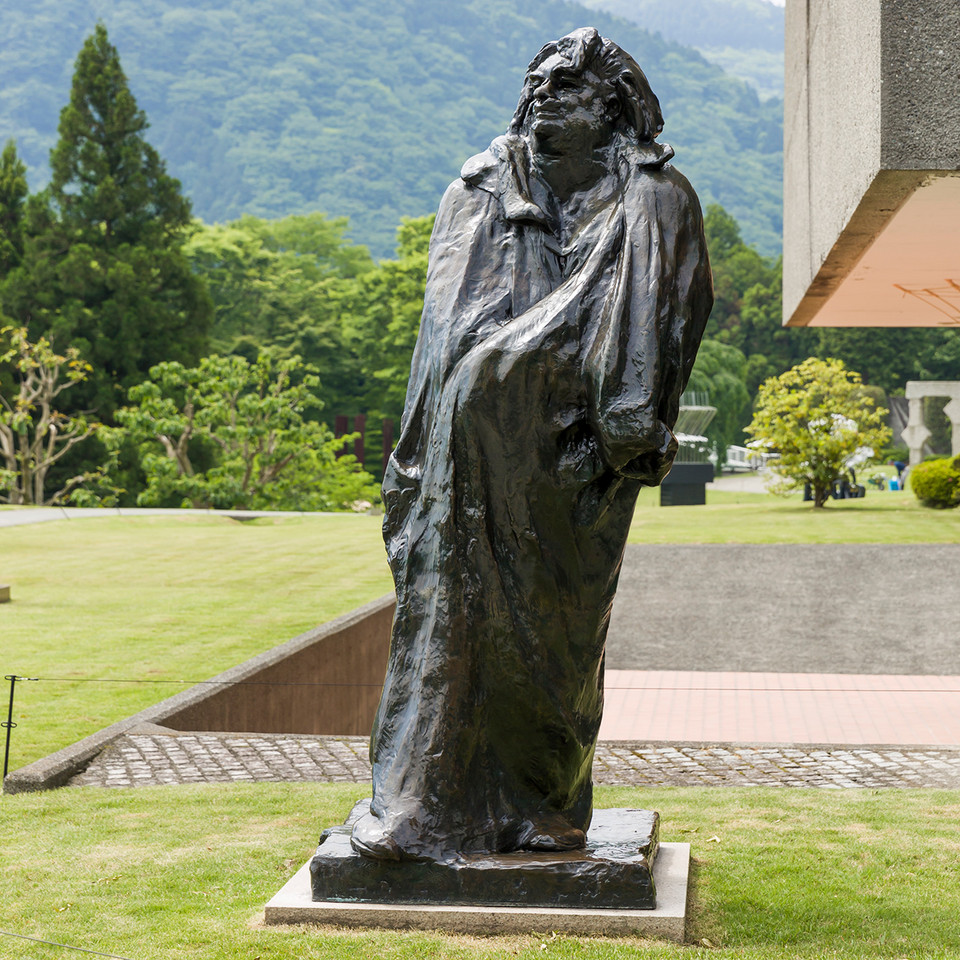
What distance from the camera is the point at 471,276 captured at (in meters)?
3.93

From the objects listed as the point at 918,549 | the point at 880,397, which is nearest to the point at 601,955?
the point at 918,549

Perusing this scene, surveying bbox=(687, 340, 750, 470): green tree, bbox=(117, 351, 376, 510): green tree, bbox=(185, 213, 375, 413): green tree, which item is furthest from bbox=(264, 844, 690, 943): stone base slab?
bbox=(687, 340, 750, 470): green tree

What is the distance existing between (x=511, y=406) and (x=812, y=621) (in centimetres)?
1059

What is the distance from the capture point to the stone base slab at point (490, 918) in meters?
3.62

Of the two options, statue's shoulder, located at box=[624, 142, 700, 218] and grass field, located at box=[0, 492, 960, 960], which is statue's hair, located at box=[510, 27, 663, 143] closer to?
statue's shoulder, located at box=[624, 142, 700, 218]

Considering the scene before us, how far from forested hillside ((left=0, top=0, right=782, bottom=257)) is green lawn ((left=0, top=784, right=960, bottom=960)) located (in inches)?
3574

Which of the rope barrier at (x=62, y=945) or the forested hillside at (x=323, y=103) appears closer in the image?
the rope barrier at (x=62, y=945)

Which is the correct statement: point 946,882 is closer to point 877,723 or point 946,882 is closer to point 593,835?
point 593,835

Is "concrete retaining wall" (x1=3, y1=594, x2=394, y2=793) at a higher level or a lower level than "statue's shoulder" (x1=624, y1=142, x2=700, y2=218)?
lower

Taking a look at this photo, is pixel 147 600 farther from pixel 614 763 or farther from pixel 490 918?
pixel 490 918

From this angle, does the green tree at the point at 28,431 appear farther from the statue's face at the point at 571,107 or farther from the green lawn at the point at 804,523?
the statue's face at the point at 571,107

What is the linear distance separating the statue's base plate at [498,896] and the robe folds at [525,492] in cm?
9

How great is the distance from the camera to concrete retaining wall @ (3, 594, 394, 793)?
627cm

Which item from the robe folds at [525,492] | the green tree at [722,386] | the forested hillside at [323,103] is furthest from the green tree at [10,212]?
the forested hillside at [323,103]
